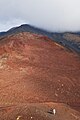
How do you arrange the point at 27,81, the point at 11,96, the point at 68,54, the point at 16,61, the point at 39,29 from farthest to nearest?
1. the point at 39,29
2. the point at 68,54
3. the point at 16,61
4. the point at 27,81
5. the point at 11,96

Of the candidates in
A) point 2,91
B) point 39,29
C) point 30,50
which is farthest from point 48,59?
point 39,29

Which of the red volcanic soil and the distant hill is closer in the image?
the red volcanic soil

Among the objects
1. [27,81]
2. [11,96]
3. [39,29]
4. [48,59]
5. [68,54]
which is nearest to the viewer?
[11,96]

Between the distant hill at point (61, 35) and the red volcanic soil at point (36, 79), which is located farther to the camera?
the distant hill at point (61, 35)

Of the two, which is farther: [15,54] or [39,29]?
[39,29]

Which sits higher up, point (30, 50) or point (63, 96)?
point (30, 50)

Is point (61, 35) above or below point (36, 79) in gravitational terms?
above

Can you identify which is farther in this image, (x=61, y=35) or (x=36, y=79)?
(x=61, y=35)

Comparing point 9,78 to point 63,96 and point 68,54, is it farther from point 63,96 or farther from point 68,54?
point 68,54
